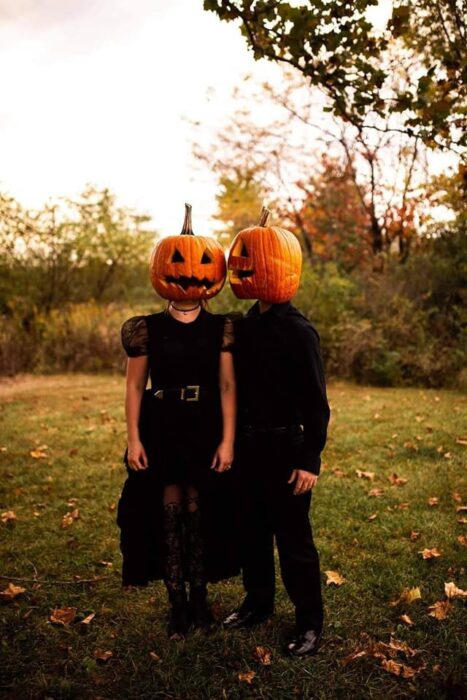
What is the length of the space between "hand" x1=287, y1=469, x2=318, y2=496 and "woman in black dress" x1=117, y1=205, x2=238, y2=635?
37 cm

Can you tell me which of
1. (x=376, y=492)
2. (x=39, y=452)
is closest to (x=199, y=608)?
(x=376, y=492)

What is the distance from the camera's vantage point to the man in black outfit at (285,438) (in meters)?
2.88

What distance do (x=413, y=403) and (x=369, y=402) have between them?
2.32 ft

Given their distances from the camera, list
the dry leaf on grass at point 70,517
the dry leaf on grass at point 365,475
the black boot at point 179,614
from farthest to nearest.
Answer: the dry leaf on grass at point 365,475 < the dry leaf on grass at point 70,517 < the black boot at point 179,614

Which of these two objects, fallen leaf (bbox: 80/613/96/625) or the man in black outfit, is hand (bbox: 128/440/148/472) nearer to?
the man in black outfit

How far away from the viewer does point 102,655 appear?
3111 mm

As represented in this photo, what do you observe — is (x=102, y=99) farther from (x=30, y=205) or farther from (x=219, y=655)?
(x=219, y=655)

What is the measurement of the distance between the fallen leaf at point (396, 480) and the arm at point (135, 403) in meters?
3.47

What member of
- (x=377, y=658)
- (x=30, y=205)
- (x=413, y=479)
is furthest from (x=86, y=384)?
(x=377, y=658)

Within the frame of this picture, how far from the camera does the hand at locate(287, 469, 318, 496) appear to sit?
9.50 feet

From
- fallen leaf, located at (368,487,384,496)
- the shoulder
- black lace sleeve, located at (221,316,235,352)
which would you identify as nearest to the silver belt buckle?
black lace sleeve, located at (221,316,235,352)

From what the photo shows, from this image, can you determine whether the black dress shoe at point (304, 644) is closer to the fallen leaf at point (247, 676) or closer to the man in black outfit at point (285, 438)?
the man in black outfit at point (285, 438)

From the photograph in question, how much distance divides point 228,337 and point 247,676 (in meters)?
1.71

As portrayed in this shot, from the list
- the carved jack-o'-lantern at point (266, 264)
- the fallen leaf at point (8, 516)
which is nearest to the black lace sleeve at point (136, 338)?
the carved jack-o'-lantern at point (266, 264)
